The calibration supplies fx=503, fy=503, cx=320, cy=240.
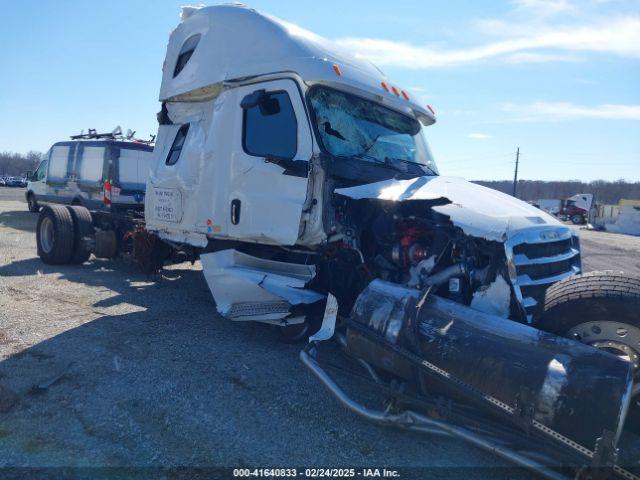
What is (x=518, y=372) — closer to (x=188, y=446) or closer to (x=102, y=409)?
(x=188, y=446)

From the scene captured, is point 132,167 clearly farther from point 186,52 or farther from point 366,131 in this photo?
point 366,131

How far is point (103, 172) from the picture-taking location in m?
11.0

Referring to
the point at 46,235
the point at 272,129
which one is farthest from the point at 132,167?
the point at 272,129

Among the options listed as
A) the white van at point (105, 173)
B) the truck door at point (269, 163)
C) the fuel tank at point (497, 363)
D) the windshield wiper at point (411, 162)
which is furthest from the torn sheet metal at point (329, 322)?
the white van at point (105, 173)

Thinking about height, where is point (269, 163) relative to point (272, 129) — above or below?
below

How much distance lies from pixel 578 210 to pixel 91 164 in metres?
45.9

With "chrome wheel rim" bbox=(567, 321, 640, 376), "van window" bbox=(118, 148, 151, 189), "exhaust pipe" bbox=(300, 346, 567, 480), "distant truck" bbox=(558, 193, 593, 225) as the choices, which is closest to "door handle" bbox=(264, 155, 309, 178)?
"exhaust pipe" bbox=(300, 346, 567, 480)

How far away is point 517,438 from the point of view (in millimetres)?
2914

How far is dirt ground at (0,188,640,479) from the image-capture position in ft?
10.4

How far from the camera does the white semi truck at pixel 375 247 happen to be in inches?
118

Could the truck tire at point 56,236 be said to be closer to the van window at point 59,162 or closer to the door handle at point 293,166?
the van window at point 59,162

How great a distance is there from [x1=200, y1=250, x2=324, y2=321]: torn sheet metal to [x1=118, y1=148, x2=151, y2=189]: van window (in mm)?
6337

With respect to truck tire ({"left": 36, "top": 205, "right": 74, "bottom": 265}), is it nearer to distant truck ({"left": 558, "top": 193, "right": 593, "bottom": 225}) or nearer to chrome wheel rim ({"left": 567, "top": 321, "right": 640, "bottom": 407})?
chrome wheel rim ({"left": 567, "top": 321, "right": 640, "bottom": 407})

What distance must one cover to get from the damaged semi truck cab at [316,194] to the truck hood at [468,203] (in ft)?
0.05
